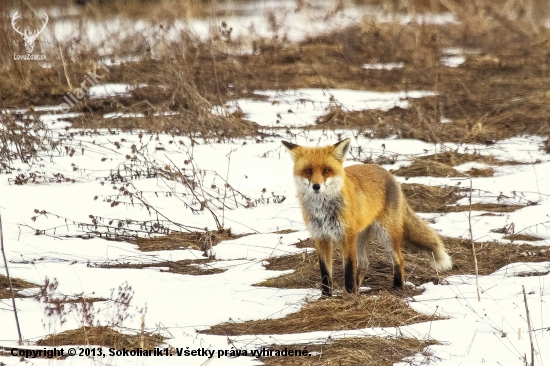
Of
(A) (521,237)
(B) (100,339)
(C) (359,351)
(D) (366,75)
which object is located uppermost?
(D) (366,75)

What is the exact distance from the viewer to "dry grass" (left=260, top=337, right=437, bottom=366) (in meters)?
4.88

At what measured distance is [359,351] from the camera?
4.95m

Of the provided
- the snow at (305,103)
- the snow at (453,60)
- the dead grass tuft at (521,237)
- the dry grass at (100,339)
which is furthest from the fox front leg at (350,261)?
the snow at (453,60)

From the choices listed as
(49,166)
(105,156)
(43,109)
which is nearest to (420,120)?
(105,156)

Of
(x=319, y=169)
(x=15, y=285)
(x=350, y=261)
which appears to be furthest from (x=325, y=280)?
(x=15, y=285)

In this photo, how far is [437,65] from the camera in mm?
16797

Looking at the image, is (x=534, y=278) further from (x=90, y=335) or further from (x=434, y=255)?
(x=90, y=335)

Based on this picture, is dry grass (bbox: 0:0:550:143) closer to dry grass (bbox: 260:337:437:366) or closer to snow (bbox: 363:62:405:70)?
snow (bbox: 363:62:405:70)

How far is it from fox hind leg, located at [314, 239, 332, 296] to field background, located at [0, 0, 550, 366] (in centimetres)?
13

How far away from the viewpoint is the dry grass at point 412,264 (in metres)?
6.84

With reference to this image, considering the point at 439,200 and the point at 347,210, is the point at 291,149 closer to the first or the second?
the point at 347,210

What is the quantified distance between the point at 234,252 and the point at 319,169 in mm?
1818

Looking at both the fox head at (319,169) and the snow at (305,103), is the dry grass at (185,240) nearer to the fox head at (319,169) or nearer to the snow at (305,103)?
the fox head at (319,169)

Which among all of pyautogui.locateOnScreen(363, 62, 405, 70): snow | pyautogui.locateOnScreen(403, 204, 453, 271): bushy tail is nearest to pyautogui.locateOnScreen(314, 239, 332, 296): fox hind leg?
pyautogui.locateOnScreen(403, 204, 453, 271): bushy tail
